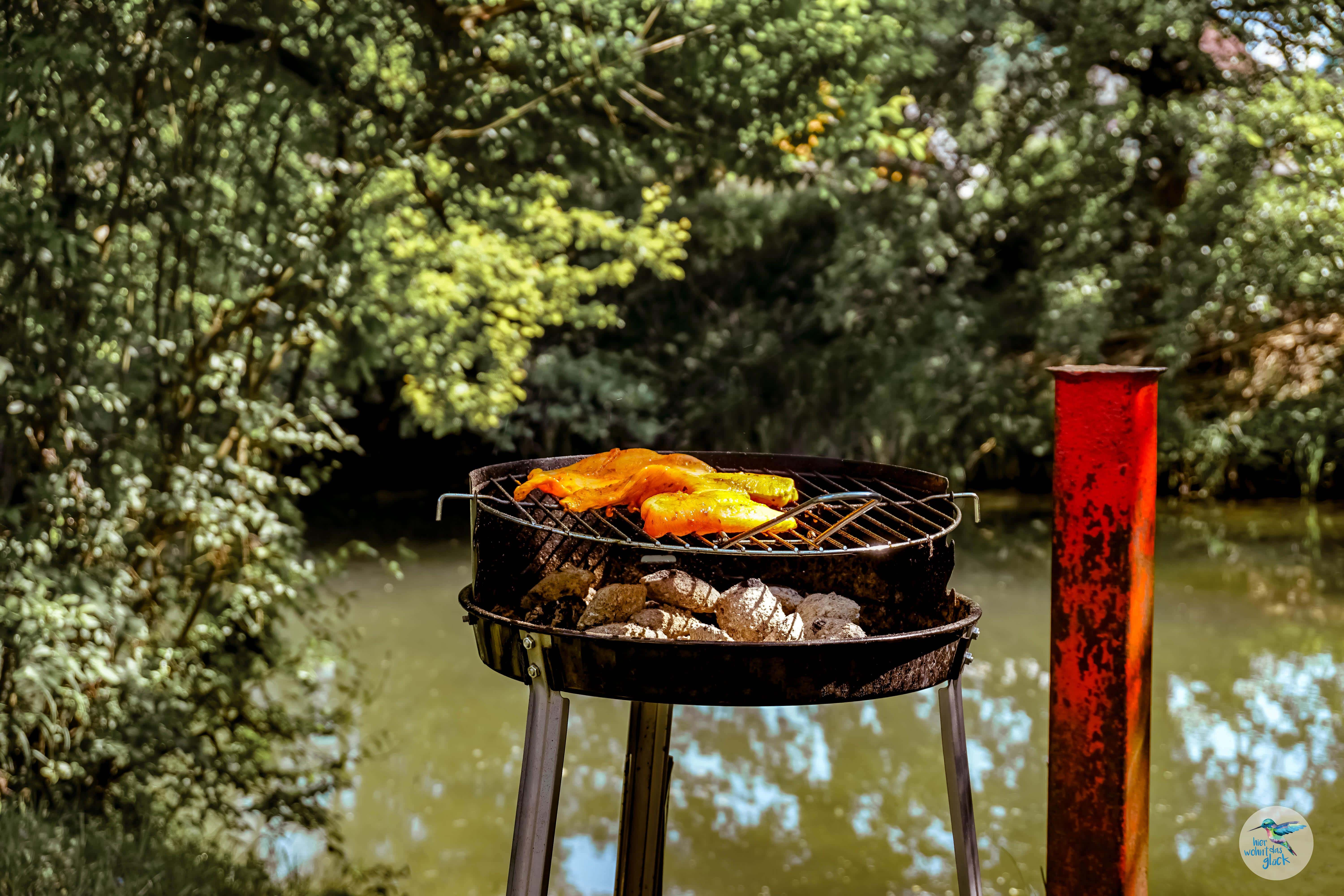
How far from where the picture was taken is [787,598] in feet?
6.95

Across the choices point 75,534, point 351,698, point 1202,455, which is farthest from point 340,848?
point 1202,455

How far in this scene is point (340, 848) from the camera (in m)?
4.48

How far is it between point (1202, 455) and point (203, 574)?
9430 millimetres

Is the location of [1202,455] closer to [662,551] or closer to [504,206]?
[504,206]

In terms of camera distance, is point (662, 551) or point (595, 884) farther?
point (595, 884)

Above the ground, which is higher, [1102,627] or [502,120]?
[502,120]

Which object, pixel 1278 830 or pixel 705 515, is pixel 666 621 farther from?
pixel 1278 830

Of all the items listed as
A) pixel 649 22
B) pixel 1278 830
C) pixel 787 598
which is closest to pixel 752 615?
pixel 787 598

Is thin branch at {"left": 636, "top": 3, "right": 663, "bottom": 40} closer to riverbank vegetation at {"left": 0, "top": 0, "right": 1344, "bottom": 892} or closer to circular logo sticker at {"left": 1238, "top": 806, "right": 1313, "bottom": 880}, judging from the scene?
riverbank vegetation at {"left": 0, "top": 0, "right": 1344, "bottom": 892}

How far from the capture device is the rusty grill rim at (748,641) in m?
1.81

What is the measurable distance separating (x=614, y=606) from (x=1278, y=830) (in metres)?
2.26

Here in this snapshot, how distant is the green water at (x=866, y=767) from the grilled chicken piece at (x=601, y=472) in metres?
2.20

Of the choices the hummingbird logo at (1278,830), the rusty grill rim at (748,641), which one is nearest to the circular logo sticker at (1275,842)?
the hummingbird logo at (1278,830)

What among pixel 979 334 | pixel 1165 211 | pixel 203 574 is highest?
pixel 1165 211
